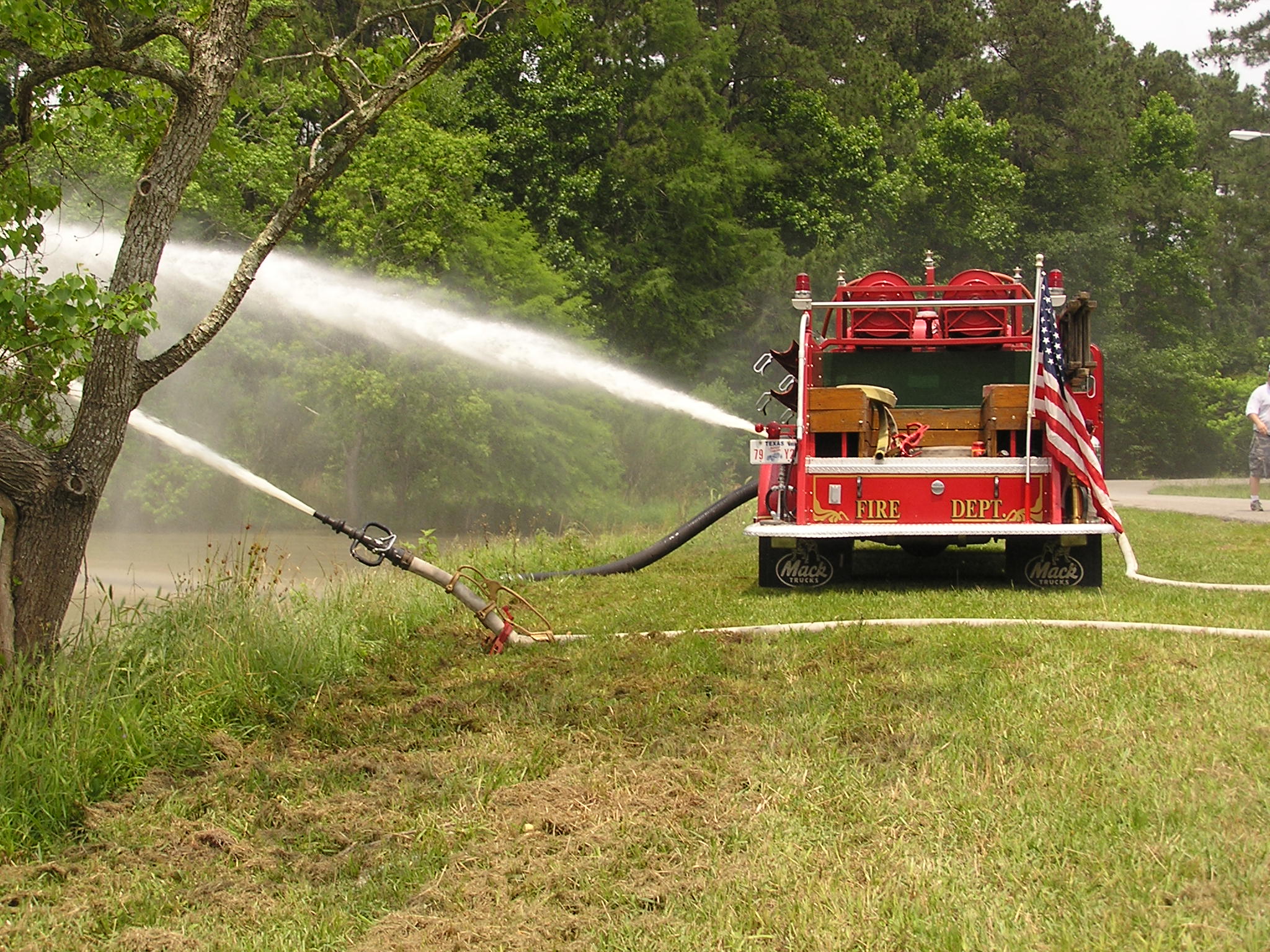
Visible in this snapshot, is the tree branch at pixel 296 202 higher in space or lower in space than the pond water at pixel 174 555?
higher

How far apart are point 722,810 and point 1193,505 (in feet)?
52.0

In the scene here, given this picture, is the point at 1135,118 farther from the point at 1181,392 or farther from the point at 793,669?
the point at 793,669

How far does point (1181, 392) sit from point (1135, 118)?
11370 millimetres

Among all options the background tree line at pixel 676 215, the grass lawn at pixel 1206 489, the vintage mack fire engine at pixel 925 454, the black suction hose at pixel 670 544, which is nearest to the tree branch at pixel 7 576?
the background tree line at pixel 676 215

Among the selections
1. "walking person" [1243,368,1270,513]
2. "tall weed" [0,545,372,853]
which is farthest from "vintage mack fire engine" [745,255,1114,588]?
"walking person" [1243,368,1270,513]

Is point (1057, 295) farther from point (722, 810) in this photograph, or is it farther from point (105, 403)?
point (105, 403)

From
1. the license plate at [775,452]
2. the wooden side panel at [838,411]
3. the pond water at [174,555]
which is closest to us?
the wooden side panel at [838,411]

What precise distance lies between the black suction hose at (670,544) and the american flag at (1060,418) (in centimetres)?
301

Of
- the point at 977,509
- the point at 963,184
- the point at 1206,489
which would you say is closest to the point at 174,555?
the point at 977,509

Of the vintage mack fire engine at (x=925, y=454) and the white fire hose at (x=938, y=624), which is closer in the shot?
the white fire hose at (x=938, y=624)

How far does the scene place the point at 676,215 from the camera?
35.8 m

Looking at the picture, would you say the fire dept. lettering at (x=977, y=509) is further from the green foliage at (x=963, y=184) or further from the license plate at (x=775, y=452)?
the green foliage at (x=963, y=184)

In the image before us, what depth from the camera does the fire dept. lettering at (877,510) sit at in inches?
332

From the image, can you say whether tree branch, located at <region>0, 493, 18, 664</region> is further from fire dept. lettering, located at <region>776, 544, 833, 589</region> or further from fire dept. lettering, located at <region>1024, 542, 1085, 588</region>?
fire dept. lettering, located at <region>1024, 542, 1085, 588</region>
